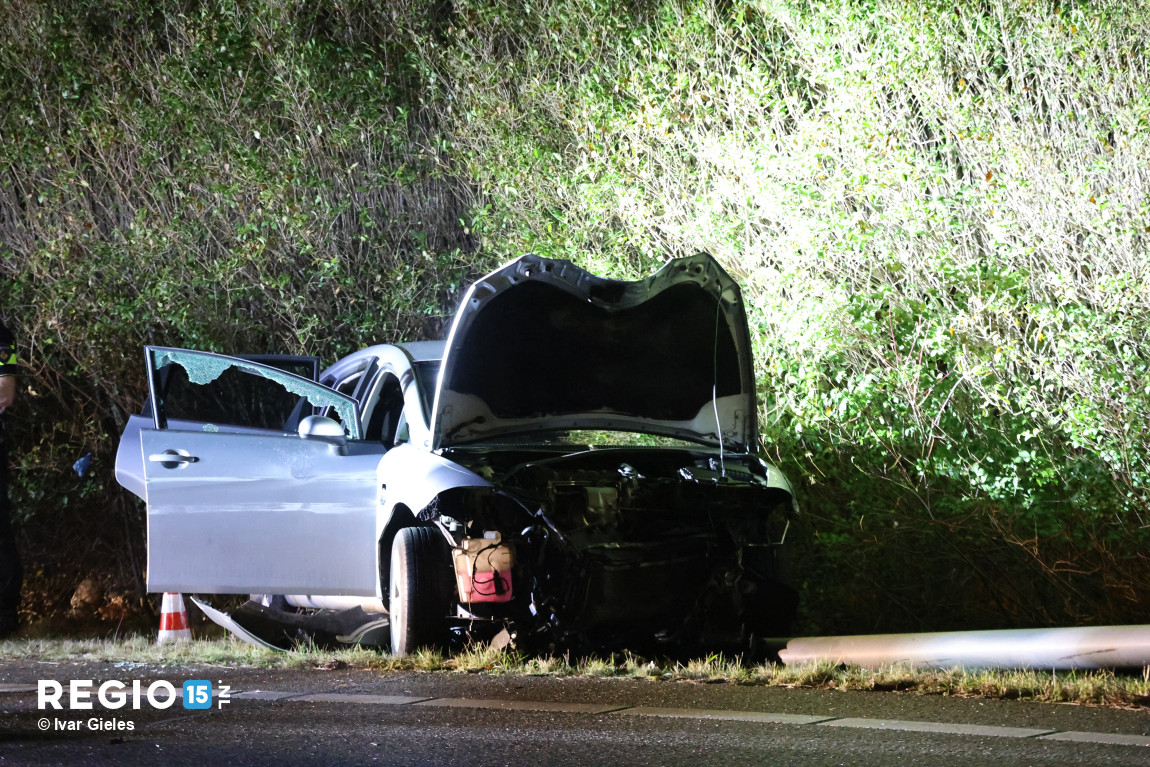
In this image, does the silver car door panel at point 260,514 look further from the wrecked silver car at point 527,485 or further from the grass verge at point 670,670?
the grass verge at point 670,670

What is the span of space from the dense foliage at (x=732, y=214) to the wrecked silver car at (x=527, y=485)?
1606 mm

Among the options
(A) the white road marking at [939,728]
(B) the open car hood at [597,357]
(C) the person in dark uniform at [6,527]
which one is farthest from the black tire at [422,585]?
(C) the person in dark uniform at [6,527]

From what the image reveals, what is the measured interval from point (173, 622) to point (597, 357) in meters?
3.43

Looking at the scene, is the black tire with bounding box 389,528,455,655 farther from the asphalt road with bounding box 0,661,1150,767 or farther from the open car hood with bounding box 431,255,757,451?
the open car hood with bounding box 431,255,757,451

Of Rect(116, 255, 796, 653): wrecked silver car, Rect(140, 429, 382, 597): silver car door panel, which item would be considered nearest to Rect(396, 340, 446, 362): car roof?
Rect(116, 255, 796, 653): wrecked silver car

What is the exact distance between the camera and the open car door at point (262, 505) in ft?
22.8

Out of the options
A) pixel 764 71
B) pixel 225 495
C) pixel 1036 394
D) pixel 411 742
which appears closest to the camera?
pixel 411 742

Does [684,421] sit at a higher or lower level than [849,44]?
lower

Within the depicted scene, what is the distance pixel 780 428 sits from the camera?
8992mm

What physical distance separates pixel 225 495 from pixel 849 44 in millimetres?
4794

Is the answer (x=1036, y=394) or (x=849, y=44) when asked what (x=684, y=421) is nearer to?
(x=1036, y=394)

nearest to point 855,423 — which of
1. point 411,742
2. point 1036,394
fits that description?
point 1036,394

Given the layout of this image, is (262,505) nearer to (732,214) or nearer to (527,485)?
(527,485)

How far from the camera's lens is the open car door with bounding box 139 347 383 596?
694 centimetres
